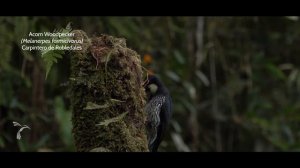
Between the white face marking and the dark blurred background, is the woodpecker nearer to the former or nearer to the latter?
the white face marking

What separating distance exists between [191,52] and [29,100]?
1898mm

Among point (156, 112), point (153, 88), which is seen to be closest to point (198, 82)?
point (153, 88)

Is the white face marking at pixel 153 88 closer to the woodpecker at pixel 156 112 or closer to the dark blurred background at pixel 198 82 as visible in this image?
the woodpecker at pixel 156 112

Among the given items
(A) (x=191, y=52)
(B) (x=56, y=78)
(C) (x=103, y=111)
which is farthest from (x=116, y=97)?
(A) (x=191, y=52)

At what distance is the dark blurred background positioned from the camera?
6094mm

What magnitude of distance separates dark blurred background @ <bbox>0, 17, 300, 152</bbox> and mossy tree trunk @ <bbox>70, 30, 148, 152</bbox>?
2.38 meters

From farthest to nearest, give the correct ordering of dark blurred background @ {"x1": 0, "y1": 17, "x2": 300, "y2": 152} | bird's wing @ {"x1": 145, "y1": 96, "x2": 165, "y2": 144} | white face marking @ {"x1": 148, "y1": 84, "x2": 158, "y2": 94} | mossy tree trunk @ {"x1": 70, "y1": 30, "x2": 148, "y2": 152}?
1. dark blurred background @ {"x1": 0, "y1": 17, "x2": 300, "y2": 152}
2. white face marking @ {"x1": 148, "y1": 84, "x2": 158, "y2": 94}
3. bird's wing @ {"x1": 145, "y1": 96, "x2": 165, "y2": 144}
4. mossy tree trunk @ {"x1": 70, "y1": 30, "x2": 148, "y2": 152}

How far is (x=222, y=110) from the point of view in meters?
8.52

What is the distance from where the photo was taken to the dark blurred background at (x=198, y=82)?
609 centimetres

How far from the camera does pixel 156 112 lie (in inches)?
162

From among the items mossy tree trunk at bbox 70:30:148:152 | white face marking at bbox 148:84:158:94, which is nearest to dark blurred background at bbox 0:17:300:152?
white face marking at bbox 148:84:158:94
